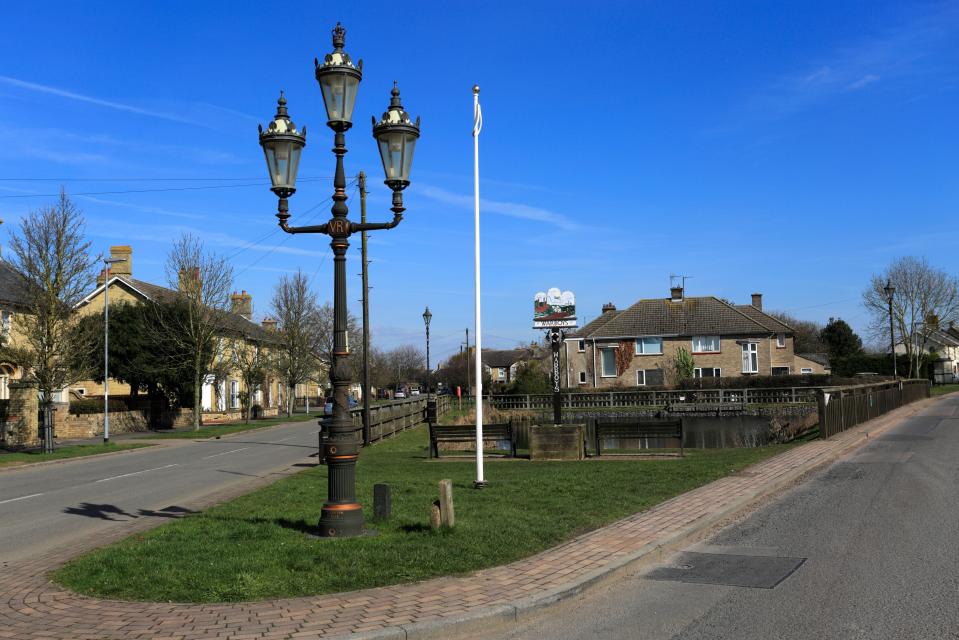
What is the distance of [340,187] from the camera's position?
9414 mm

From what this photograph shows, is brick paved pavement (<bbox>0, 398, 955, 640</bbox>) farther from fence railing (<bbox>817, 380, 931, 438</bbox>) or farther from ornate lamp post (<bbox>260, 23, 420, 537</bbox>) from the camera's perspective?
fence railing (<bbox>817, 380, 931, 438</bbox>)

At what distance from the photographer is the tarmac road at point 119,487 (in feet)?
36.4

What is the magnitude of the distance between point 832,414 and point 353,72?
17557 mm

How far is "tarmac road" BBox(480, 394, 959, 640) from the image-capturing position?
5777 mm

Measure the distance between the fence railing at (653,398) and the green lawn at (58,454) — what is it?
21437 mm

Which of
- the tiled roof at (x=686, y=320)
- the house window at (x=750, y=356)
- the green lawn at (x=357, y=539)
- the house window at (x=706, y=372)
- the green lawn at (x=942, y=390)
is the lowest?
the green lawn at (x=942, y=390)

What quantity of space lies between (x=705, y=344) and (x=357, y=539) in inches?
2151

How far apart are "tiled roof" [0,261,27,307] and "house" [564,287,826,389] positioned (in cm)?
3720

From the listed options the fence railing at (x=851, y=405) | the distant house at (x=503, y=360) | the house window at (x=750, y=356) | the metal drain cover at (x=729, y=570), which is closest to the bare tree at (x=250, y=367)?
the fence railing at (x=851, y=405)

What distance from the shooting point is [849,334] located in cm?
9706

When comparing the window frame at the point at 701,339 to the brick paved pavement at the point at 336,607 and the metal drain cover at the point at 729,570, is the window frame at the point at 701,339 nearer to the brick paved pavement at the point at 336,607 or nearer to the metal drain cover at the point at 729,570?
the brick paved pavement at the point at 336,607

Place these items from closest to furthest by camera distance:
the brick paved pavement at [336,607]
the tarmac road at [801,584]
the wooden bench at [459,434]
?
the brick paved pavement at [336,607] → the tarmac road at [801,584] → the wooden bench at [459,434]

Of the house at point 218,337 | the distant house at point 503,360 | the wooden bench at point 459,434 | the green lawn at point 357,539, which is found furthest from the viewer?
the distant house at point 503,360

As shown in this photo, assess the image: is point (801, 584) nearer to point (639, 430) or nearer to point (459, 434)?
point (639, 430)
